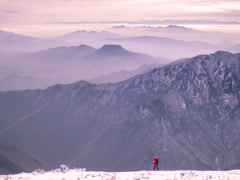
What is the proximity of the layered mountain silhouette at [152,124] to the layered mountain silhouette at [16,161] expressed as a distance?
19444mm

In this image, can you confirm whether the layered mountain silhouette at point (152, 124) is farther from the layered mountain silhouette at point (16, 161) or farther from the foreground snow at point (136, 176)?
the foreground snow at point (136, 176)

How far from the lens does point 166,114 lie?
142500 mm

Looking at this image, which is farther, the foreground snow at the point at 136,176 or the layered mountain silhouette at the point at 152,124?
the layered mountain silhouette at the point at 152,124

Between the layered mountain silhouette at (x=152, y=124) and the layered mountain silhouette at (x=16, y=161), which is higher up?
the layered mountain silhouette at (x=152, y=124)

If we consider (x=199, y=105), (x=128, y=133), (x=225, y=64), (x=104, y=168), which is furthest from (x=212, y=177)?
(x=225, y=64)

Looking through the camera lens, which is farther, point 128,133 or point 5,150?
point 128,133

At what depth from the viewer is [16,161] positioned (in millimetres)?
122312

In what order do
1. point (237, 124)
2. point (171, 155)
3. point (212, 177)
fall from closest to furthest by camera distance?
point (212, 177), point (171, 155), point (237, 124)

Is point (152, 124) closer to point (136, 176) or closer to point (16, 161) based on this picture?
point (16, 161)

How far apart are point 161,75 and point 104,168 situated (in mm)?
75115

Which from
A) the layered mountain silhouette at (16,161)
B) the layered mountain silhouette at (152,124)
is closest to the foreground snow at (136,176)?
the layered mountain silhouette at (16,161)

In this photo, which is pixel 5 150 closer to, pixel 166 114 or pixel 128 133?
pixel 128 133

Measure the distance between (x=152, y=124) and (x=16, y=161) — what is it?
231 feet

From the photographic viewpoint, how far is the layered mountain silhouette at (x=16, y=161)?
114 metres
